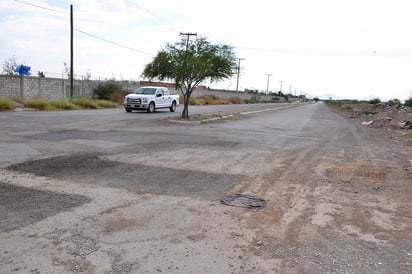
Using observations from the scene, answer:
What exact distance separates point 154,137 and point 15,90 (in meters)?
25.6

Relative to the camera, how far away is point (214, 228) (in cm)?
580

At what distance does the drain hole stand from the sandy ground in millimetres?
183

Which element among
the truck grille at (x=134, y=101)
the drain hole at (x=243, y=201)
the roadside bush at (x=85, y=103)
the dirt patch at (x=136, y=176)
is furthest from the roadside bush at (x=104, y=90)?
the drain hole at (x=243, y=201)

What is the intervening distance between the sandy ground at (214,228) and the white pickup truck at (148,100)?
23.4m

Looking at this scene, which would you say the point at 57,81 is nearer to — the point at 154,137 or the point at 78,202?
the point at 154,137

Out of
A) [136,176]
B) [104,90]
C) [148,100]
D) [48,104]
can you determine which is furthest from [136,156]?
[104,90]

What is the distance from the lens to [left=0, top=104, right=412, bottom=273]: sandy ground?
4.60 meters

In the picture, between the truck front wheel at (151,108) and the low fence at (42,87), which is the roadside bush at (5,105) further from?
the truck front wheel at (151,108)

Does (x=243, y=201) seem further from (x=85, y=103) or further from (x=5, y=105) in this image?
(x=85, y=103)

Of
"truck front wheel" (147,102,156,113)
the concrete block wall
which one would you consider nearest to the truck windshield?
"truck front wheel" (147,102,156,113)

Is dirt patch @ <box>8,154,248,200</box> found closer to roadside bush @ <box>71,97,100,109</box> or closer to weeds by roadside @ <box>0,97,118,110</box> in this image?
weeds by roadside @ <box>0,97,118,110</box>

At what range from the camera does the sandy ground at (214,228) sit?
15.1 ft

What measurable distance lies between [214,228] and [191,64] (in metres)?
20.7

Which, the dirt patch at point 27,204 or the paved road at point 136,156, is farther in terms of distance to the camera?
the paved road at point 136,156
